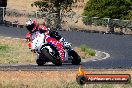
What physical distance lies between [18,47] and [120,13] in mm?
20493

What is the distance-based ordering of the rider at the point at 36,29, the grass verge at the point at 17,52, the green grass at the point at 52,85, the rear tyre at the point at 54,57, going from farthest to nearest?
the grass verge at the point at 17,52 → the rear tyre at the point at 54,57 → the rider at the point at 36,29 → the green grass at the point at 52,85

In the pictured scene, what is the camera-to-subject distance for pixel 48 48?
20.2 meters

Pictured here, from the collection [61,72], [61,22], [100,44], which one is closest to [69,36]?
[100,44]

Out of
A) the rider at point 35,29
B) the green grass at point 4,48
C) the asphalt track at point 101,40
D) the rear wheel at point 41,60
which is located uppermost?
the rider at point 35,29

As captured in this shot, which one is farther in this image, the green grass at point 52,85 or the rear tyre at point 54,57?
the rear tyre at point 54,57

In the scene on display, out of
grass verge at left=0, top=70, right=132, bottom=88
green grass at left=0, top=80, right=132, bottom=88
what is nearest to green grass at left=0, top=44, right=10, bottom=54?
grass verge at left=0, top=70, right=132, bottom=88

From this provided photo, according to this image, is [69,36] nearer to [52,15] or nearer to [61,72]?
[52,15]

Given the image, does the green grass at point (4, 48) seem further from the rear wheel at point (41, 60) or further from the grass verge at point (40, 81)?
the grass verge at point (40, 81)

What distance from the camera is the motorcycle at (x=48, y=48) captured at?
1983 centimetres

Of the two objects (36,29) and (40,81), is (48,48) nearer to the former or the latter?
(36,29)

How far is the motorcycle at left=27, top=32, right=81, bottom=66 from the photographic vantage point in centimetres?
1983

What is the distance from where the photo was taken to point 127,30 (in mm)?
46500

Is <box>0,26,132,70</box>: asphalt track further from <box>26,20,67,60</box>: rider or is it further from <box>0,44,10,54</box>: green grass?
<box>26,20,67,60</box>: rider

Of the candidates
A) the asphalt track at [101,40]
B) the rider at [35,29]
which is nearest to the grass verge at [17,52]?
the asphalt track at [101,40]
